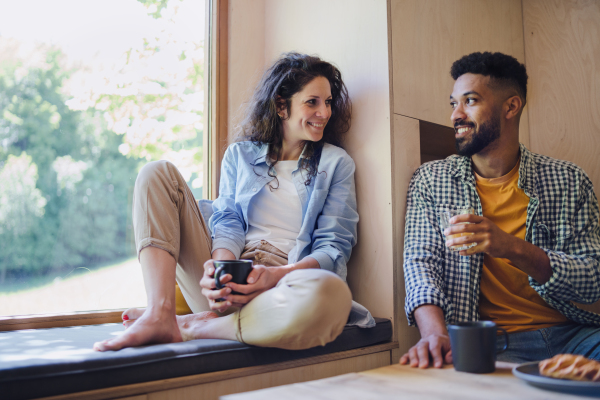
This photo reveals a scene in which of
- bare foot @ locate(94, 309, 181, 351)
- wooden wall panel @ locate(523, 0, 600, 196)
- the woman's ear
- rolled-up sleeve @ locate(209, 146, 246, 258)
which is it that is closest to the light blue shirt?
rolled-up sleeve @ locate(209, 146, 246, 258)

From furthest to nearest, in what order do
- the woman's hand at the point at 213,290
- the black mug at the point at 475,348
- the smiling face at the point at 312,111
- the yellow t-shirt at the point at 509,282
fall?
the smiling face at the point at 312,111 < the yellow t-shirt at the point at 509,282 < the woman's hand at the point at 213,290 < the black mug at the point at 475,348

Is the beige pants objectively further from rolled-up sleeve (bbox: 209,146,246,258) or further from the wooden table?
the wooden table

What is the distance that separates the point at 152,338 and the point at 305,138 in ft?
3.05

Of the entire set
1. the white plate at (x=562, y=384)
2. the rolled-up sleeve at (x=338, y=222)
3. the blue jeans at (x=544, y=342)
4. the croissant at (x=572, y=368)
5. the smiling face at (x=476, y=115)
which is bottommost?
the blue jeans at (x=544, y=342)

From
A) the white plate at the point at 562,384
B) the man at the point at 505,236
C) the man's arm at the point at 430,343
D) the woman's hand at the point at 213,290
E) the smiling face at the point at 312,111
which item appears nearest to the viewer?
the white plate at the point at 562,384

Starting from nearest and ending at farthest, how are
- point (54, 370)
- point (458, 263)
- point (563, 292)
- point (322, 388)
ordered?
point (322, 388) < point (54, 370) < point (563, 292) < point (458, 263)

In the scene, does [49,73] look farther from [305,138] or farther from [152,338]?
[152,338]

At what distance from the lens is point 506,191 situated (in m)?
1.65

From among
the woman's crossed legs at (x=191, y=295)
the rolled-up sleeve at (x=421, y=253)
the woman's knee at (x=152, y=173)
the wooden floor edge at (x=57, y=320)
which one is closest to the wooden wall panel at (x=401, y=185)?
the rolled-up sleeve at (x=421, y=253)

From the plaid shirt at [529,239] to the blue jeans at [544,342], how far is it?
0.05 m

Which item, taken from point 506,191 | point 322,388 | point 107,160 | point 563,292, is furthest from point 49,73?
point 563,292

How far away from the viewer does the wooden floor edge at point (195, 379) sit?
0.97 m

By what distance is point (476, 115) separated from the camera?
169 centimetres

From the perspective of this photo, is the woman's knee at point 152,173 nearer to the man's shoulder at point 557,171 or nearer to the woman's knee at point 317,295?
the woman's knee at point 317,295
